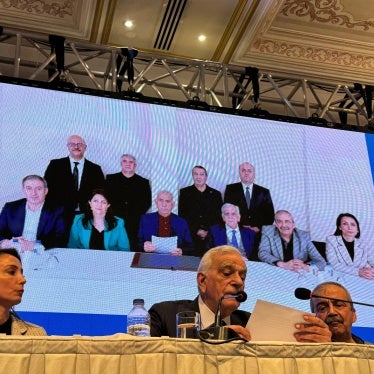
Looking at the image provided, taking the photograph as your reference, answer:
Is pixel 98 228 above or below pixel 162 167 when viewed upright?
below

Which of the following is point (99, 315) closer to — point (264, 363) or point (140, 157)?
point (140, 157)

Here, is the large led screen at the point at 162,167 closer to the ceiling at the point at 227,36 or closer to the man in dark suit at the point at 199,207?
the man in dark suit at the point at 199,207

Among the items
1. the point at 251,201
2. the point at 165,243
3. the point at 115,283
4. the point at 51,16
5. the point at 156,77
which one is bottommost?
the point at 115,283

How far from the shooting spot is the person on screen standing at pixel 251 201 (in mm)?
4496

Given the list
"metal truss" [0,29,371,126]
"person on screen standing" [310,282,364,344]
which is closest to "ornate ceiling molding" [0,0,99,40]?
"metal truss" [0,29,371,126]

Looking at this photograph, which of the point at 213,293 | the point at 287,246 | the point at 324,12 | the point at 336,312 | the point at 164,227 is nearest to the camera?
the point at 213,293

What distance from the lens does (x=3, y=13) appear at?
520cm

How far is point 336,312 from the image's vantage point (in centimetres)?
258

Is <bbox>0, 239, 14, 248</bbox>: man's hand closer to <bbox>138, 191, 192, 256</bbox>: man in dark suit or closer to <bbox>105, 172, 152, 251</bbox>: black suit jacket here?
<bbox>105, 172, 152, 251</bbox>: black suit jacket

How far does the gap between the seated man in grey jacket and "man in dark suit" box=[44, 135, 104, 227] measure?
1.26 metres

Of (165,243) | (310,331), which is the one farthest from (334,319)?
(165,243)

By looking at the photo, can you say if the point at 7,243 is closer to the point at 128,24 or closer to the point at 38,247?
the point at 38,247

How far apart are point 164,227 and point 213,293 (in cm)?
181

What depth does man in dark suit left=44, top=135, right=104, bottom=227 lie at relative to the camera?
4.15m
